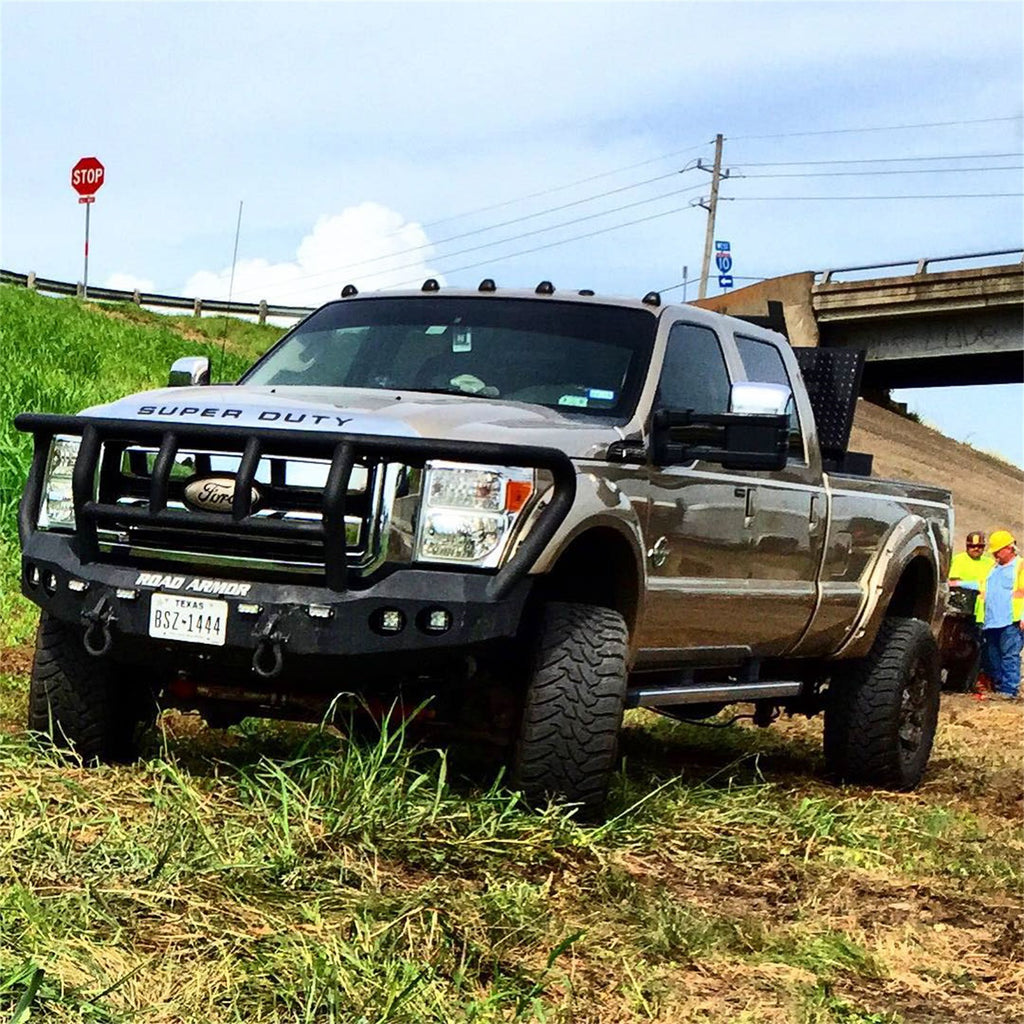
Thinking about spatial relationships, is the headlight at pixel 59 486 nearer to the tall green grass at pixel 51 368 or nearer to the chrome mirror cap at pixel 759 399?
the chrome mirror cap at pixel 759 399

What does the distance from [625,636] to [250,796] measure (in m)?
1.29

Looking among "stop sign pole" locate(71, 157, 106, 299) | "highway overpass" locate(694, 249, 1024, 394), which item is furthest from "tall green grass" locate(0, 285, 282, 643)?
"highway overpass" locate(694, 249, 1024, 394)

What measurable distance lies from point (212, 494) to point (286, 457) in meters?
0.30

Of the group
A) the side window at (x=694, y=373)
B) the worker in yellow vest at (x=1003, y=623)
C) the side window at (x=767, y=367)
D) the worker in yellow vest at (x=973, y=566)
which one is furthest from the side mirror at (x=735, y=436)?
the worker in yellow vest at (x=973, y=566)

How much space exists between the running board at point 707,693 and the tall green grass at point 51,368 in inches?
181

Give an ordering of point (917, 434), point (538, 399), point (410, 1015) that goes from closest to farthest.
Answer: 1. point (410, 1015)
2. point (538, 399)
3. point (917, 434)

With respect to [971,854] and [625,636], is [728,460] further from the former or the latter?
[971,854]

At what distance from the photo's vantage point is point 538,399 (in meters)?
6.50

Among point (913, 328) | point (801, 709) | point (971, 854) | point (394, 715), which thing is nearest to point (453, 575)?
point (394, 715)

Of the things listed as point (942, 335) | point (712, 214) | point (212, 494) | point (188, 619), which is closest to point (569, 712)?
point (188, 619)

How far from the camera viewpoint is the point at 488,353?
6.71 meters

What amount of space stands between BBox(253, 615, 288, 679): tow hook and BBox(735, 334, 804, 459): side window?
9.22 feet

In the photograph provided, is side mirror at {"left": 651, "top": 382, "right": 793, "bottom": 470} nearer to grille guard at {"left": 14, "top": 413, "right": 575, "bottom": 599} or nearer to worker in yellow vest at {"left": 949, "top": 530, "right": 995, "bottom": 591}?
grille guard at {"left": 14, "top": 413, "right": 575, "bottom": 599}

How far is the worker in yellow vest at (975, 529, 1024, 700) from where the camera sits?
1558 centimetres
